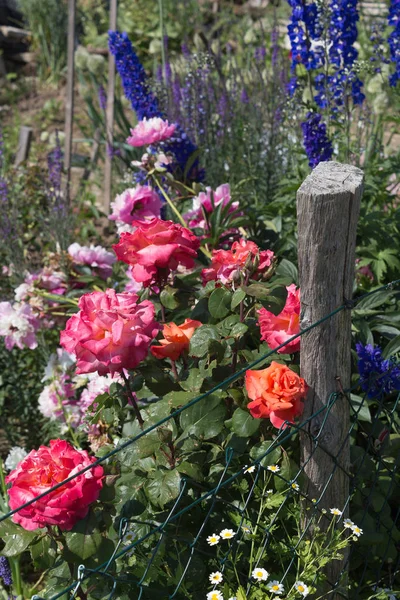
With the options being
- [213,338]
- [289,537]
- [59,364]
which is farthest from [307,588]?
[59,364]

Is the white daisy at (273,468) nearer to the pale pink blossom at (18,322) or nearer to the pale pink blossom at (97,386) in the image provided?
the pale pink blossom at (97,386)

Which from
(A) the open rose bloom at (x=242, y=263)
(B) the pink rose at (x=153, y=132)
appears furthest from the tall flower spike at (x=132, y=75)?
(A) the open rose bloom at (x=242, y=263)

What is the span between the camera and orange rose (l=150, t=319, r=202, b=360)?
1597 mm

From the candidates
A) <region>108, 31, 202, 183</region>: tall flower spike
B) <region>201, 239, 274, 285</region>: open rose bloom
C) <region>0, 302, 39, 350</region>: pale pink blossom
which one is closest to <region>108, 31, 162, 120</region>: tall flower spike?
<region>108, 31, 202, 183</region>: tall flower spike

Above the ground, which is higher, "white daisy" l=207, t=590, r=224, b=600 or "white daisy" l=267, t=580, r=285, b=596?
"white daisy" l=207, t=590, r=224, b=600

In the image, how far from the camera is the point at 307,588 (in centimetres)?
143

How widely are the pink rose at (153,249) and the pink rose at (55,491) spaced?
460 mm

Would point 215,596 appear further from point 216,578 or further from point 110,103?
point 110,103

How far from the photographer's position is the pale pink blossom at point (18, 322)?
226cm

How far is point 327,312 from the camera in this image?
1.45 metres

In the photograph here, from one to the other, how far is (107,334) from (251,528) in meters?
0.51

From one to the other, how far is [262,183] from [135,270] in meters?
1.75

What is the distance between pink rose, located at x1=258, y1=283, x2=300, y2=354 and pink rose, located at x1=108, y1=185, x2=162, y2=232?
2.22 feet

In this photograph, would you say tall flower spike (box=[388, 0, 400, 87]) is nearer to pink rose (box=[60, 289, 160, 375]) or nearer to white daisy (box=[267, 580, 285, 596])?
pink rose (box=[60, 289, 160, 375])
